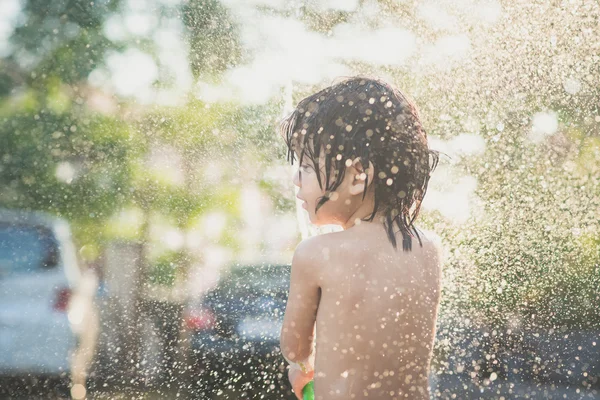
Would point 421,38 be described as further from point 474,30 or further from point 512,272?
point 512,272

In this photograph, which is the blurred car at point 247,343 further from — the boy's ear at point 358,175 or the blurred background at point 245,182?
the boy's ear at point 358,175

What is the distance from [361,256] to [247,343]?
476cm

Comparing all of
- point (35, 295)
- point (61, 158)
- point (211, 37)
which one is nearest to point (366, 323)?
point (35, 295)

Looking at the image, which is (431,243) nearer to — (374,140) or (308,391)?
(374,140)

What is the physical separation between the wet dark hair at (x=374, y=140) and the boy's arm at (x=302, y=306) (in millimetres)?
169

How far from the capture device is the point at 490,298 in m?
8.36

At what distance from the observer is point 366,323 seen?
163 cm

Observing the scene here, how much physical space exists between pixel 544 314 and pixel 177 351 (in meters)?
5.68

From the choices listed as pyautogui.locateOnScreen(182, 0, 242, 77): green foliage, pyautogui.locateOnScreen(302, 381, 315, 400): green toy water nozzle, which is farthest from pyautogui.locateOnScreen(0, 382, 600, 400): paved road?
pyautogui.locateOnScreen(182, 0, 242, 77): green foliage

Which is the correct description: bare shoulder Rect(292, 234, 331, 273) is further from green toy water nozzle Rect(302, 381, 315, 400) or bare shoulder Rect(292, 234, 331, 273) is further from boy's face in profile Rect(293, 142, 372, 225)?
green toy water nozzle Rect(302, 381, 315, 400)

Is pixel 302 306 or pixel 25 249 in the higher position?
pixel 302 306

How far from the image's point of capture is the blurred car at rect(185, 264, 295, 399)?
19.9ft

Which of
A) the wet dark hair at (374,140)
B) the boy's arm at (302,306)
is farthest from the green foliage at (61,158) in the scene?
the boy's arm at (302,306)

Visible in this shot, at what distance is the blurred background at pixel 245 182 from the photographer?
5.92 m
